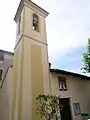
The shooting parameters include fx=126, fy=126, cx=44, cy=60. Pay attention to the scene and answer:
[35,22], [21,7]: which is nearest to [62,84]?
[35,22]

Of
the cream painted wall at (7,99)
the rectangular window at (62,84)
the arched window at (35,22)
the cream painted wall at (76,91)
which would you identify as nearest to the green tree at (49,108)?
the cream painted wall at (76,91)

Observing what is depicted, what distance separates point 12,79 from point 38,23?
6692mm

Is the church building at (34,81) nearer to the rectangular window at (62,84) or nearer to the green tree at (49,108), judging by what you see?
the rectangular window at (62,84)

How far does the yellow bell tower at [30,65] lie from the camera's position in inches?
365

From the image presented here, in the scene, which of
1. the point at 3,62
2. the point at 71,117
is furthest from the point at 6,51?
the point at 71,117

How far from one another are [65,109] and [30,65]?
5069 mm

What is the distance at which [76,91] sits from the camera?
1264 cm

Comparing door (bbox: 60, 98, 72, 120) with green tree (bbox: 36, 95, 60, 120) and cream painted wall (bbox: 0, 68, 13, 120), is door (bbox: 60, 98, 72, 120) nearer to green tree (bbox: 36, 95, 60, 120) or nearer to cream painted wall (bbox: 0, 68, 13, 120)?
green tree (bbox: 36, 95, 60, 120)

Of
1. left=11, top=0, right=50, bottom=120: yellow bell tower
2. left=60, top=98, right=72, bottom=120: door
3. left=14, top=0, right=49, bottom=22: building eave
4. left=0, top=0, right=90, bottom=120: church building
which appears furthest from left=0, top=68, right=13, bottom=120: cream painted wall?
left=14, top=0, right=49, bottom=22: building eave

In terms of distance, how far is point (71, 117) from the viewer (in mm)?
11156

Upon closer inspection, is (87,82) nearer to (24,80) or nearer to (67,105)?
(67,105)

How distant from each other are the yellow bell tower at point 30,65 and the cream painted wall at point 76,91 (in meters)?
0.88

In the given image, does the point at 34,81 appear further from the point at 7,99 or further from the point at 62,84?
the point at 7,99

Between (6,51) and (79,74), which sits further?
(6,51)
